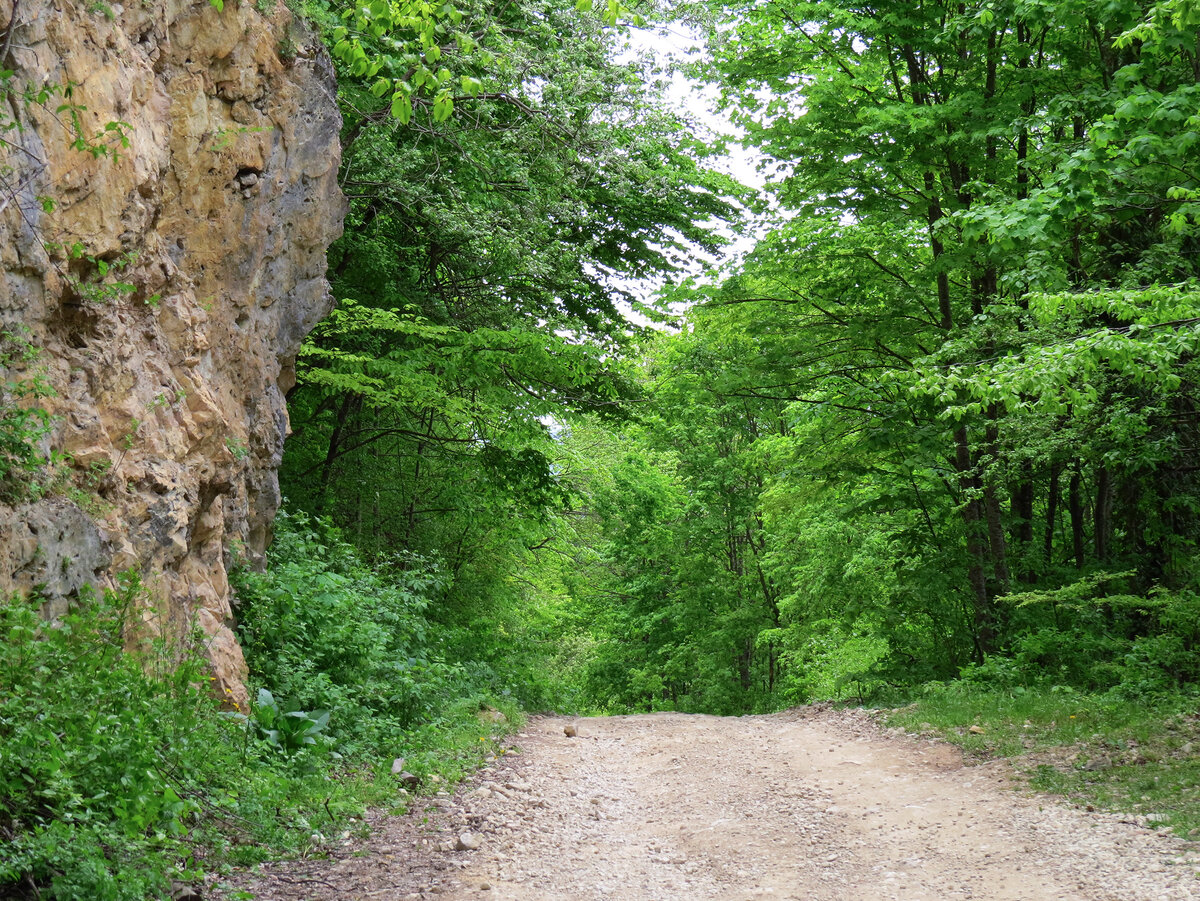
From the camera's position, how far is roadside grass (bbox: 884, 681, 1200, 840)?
598 centimetres

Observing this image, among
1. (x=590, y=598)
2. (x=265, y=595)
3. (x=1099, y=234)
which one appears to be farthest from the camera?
(x=590, y=598)

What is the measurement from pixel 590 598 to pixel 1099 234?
16.5 m

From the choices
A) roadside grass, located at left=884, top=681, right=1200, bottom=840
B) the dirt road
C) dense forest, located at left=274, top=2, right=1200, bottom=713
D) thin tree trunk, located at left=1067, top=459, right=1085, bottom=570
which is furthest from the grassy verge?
thin tree trunk, located at left=1067, top=459, right=1085, bottom=570

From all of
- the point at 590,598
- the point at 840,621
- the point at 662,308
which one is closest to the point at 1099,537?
the point at 840,621

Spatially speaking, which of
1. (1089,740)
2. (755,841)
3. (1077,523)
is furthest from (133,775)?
(1077,523)

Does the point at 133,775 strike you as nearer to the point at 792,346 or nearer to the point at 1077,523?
the point at 792,346

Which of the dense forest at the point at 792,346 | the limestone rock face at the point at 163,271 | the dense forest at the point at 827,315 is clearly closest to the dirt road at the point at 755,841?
the dense forest at the point at 792,346

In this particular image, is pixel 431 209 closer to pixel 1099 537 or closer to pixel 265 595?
pixel 265 595

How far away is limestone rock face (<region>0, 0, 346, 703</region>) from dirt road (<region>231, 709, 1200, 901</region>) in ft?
6.79

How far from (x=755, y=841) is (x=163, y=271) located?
229 inches

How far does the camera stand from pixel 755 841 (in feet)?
19.5

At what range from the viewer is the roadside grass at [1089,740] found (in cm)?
598

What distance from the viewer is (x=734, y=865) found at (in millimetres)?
5480

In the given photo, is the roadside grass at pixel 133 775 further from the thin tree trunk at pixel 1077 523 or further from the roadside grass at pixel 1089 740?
the thin tree trunk at pixel 1077 523
